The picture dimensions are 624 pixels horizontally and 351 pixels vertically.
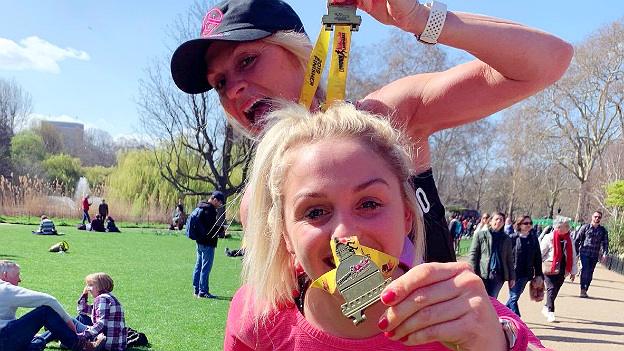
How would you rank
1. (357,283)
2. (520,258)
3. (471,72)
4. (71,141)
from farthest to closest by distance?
1. (71,141)
2. (520,258)
3. (471,72)
4. (357,283)

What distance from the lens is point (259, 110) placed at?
80.0 inches

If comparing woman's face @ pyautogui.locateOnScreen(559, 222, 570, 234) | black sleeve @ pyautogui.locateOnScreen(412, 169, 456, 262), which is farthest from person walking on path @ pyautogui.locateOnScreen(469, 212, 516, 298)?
black sleeve @ pyautogui.locateOnScreen(412, 169, 456, 262)

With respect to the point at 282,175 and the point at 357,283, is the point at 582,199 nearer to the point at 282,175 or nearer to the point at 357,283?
the point at 282,175

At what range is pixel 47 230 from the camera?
24.0 meters

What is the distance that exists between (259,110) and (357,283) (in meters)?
1.02

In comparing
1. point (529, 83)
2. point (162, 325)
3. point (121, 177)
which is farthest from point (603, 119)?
point (529, 83)

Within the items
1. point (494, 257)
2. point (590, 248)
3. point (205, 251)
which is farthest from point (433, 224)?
point (590, 248)

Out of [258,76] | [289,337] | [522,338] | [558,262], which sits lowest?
[558,262]

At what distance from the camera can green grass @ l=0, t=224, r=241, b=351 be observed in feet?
31.1

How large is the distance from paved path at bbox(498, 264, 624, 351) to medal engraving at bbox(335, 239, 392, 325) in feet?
30.5

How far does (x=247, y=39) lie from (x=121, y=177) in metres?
38.4

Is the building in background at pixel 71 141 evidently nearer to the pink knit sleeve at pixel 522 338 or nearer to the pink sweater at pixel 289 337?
the pink sweater at pixel 289 337

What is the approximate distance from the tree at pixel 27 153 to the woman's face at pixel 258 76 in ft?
185

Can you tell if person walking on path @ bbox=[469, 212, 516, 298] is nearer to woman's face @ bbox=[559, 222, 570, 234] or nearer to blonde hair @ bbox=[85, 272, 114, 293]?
woman's face @ bbox=[559, 222, 570, 234]
